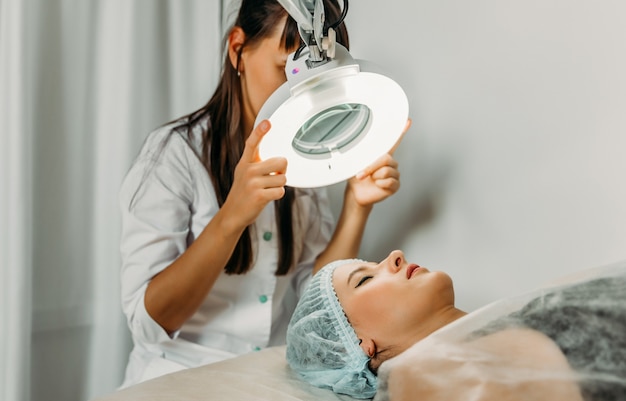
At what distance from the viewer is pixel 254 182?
A: 106cm

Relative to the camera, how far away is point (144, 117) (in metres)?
1.71

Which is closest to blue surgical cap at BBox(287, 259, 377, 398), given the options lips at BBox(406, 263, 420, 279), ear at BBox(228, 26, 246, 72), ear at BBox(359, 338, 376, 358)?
ear at BBox(359, 338, 376, 358)

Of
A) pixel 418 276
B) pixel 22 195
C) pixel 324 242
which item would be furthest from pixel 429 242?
pixel 22 195

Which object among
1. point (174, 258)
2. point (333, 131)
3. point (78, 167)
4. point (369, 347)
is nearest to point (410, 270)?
point (369, 347)

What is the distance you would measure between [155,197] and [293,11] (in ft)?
2.01

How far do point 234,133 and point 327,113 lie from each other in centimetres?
46

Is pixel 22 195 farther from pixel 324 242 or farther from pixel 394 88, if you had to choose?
pixel 394 88

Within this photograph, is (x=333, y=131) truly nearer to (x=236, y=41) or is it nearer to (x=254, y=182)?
(x=254, y=182)

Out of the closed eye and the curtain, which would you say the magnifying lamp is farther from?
the curtain

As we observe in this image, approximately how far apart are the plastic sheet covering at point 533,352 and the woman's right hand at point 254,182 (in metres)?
0.40

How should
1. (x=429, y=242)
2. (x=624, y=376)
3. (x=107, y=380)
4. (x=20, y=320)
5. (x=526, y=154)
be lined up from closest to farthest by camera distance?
(x=624, y=376), (x=526, y=154), (x=20, y=320), (x=429, y=242), (x=107, y=380)

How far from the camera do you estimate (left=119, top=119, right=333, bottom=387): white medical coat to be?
4.21 feet

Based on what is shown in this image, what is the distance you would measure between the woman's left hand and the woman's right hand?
281 millimetres

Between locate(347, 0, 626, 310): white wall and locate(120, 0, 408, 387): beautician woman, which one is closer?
locate(347, 0, 626, 310): white wall
